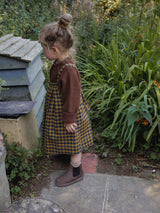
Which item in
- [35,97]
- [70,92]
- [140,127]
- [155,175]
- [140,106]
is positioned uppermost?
[70,92]

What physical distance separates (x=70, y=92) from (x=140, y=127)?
1012mm

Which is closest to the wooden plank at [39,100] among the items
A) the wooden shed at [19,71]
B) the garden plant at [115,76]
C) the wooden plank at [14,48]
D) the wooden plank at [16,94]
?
the wooden shed at [19,71]

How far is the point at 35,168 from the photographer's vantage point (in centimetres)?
217

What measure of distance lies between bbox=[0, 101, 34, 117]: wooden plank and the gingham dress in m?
0.18

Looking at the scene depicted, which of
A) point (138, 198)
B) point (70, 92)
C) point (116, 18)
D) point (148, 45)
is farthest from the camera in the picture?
point (116, 18)

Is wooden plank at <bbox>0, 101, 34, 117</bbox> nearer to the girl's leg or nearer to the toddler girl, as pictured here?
the toddler girl

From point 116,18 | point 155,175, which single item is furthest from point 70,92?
point 116,18

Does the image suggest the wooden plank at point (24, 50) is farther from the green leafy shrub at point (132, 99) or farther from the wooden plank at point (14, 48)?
the green leafy shrub at point (132, 99)

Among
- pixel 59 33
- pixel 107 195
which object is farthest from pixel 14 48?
pixel 107 195

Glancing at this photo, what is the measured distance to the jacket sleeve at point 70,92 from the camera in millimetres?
1690

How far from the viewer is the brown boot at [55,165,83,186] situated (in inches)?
79.0

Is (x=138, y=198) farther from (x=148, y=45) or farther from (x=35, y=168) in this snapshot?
(x=148, y=45)

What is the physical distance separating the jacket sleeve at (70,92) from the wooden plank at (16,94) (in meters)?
0.51

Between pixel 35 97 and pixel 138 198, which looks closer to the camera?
pixel 138 198
